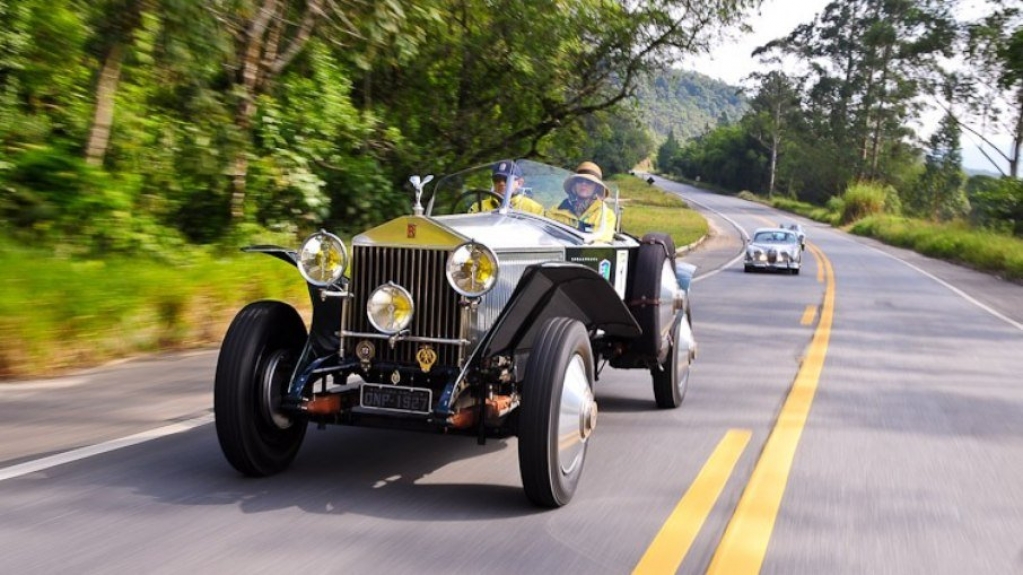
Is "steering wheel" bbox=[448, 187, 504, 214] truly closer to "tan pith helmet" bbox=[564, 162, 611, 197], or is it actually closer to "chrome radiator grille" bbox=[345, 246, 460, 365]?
"tan pith helmet" bbox=[564, 162, 611, 197]

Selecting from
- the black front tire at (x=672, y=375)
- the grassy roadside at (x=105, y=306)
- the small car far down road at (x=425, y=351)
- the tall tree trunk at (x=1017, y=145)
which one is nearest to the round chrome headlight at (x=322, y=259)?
the small car far down road at (x=425, y=351)

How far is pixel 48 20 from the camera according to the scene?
34.2ft

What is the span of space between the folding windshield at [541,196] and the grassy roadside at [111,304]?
804mm

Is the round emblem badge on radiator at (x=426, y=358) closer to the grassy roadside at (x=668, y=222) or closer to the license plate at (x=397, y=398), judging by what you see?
the license plate at (x=397, y=398)

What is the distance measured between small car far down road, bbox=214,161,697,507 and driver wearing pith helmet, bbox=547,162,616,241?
3.26 ft

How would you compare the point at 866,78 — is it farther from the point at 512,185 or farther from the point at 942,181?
the point at 512,185

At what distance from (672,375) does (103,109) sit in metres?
7.40

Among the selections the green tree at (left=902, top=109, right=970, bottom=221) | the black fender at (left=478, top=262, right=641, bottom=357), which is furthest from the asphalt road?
the green tree at (left=902, top=109, right=970, bottom=221)

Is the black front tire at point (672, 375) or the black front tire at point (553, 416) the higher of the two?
the black front tire at point (553, 416)

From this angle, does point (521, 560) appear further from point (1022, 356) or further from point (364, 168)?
point (364, 168)

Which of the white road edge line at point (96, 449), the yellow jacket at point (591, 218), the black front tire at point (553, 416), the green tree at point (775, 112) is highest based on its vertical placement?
the green tree at point (775, 112)

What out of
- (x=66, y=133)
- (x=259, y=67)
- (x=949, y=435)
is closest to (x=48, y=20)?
(x=66, y=133)

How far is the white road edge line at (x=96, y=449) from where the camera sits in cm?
476

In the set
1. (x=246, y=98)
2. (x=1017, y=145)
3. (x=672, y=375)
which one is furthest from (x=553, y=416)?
(x=1017, y=145)
